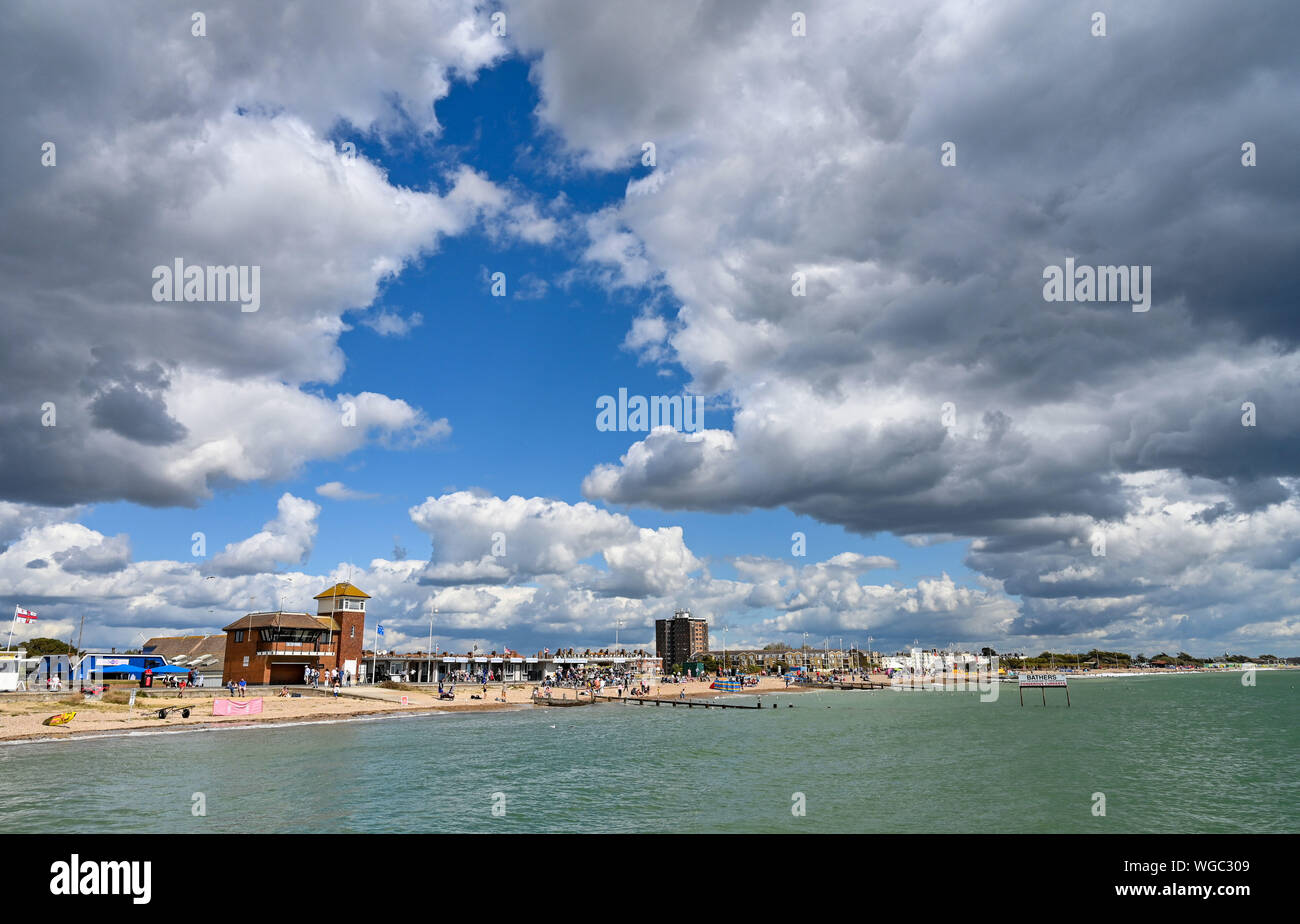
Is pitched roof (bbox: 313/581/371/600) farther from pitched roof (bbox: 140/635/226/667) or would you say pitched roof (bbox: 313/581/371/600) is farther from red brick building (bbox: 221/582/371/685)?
pitched roof (bbox: 140/635/226/667)

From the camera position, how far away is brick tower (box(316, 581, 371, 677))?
108m

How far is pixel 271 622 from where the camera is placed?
98875mm

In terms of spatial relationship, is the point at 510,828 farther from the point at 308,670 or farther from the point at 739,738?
the point at 308,670

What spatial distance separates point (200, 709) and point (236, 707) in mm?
4403

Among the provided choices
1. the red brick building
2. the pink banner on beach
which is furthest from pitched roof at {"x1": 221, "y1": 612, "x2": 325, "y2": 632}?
the pink banner on beach

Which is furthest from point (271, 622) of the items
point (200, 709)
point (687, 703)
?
point (687, 703)

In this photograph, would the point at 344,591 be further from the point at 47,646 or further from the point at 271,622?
the point at 47,646

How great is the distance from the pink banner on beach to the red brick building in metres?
21.8

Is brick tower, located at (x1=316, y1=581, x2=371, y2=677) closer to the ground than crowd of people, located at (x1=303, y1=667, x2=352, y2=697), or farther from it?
farther from it

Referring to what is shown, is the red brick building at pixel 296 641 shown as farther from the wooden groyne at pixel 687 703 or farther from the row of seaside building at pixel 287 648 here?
the wooden groyne at pixel 687 703
